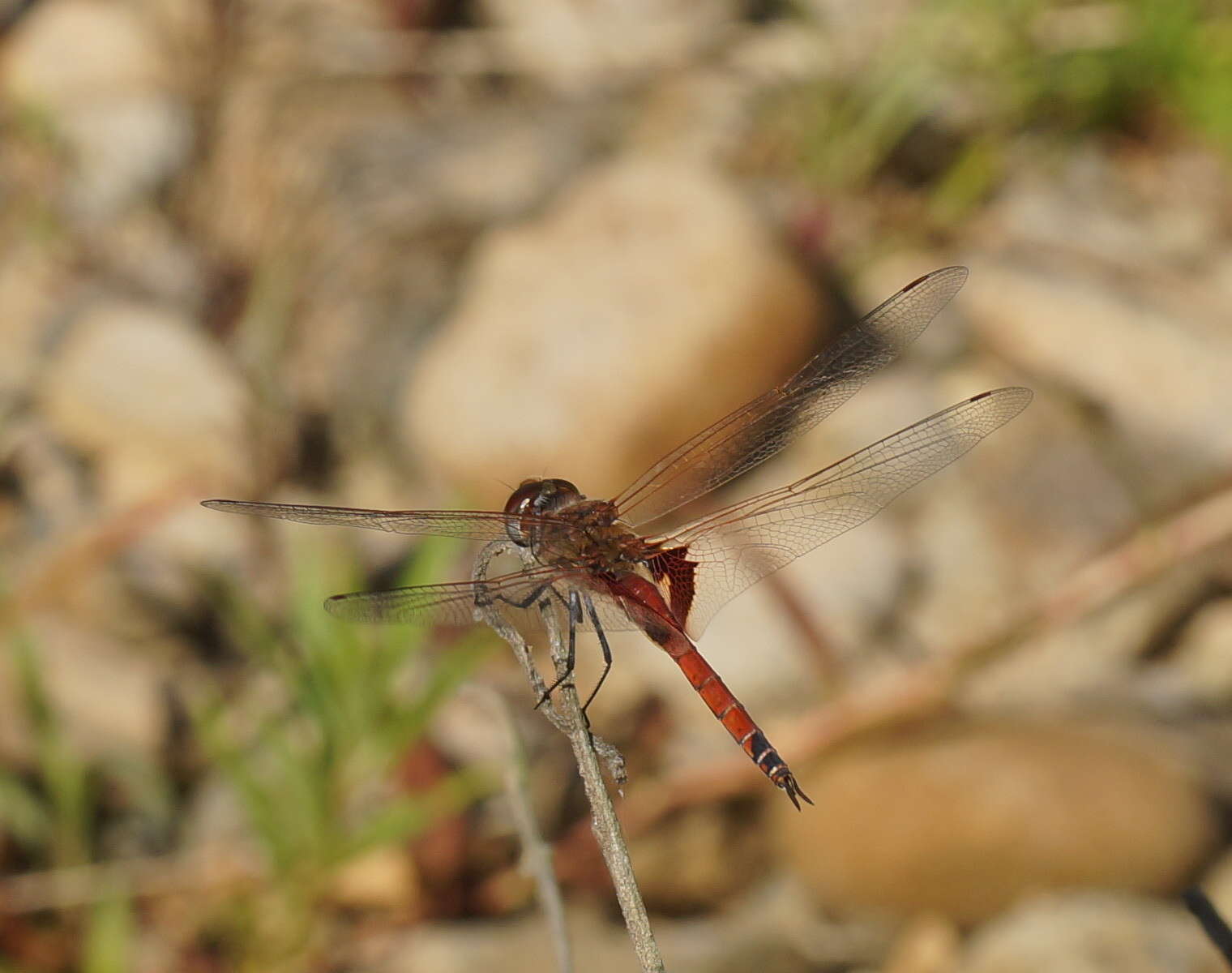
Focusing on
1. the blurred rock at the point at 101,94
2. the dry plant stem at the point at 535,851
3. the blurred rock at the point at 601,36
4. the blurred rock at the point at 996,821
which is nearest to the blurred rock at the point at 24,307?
the blurred rock at the point at 101,94

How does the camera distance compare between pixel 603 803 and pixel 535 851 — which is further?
pixel 535 851

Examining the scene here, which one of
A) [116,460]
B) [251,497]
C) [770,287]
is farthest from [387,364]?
[770,287]

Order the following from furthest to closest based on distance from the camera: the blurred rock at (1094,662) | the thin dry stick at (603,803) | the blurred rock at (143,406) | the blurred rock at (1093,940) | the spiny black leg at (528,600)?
the blurred rock at (143,406)
the blurred rock at (1094,662)
the blurred rock at (1093,940)
the spiny black leg at (528,600)
the thin dry stick at (603,803)

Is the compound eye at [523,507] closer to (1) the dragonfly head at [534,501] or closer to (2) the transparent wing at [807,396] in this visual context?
(1) the dragonfly head at [534,501]

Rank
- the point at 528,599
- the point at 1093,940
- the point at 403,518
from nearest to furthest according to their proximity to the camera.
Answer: the point at 528,599 < the point at 403,518 < the point at 1093,940

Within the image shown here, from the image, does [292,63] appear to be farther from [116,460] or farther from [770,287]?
[770,287]

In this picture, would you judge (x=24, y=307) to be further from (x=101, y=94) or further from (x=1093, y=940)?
(x=1093, y=940)

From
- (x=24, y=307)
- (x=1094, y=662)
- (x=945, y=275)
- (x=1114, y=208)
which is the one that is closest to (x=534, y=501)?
(x=945, y=275)
